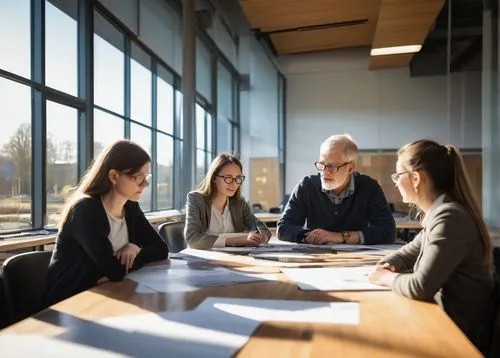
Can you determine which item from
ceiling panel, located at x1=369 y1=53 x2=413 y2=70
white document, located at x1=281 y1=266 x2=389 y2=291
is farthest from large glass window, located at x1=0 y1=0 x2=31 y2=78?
ceiling panel, located at x1=369 y1=53 x2=413 y2=70

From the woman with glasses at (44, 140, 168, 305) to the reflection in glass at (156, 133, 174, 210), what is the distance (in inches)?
150

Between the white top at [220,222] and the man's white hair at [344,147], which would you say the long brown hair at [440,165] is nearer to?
the man's white hair at [344,147]

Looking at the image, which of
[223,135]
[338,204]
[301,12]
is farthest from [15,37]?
[223,135]

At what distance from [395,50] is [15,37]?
244 inches

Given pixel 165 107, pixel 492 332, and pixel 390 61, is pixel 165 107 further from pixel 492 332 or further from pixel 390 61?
pixel 492 332

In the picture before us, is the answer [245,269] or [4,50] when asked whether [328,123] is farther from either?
[245,269]

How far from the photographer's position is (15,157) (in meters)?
3.22

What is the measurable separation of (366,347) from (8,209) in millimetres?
3035

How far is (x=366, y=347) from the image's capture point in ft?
2.82

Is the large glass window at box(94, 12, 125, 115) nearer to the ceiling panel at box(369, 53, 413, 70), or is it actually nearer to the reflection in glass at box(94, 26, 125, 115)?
the reflection in glass at box(94, 26, 125, 115)

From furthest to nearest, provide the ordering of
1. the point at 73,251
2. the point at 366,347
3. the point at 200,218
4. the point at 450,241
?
1. the point at 200,218
2. the point at 73,251
3. the point at 450,241
4. the point at 366,347

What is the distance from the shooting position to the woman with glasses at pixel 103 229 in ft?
4.90

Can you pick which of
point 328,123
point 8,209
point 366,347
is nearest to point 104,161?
point 366,347

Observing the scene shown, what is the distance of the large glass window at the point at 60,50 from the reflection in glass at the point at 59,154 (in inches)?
8.3
